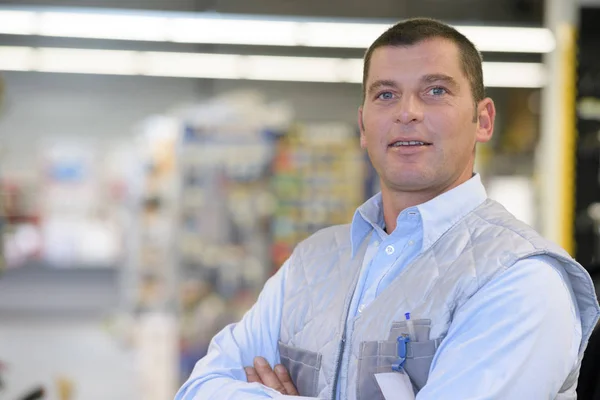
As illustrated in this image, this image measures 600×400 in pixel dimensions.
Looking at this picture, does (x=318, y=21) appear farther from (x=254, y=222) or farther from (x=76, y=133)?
(x=76, y=133)

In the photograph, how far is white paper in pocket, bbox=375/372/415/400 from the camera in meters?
1.27

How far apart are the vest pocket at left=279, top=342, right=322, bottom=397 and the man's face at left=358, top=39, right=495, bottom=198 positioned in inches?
14.8

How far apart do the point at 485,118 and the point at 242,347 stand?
71cm

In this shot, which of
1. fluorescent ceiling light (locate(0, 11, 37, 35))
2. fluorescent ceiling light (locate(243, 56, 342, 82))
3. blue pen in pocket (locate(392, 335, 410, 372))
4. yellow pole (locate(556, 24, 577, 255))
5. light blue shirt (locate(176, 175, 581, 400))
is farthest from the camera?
fluorescent ceiling light (locate(243, 56, 342, 82))

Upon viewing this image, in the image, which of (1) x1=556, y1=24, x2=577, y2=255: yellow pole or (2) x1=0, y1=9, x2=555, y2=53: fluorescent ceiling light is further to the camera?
(1) x1=556, y1=24, x2=577, y2=255: yellow pole

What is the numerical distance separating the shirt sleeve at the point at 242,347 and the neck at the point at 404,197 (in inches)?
11.3

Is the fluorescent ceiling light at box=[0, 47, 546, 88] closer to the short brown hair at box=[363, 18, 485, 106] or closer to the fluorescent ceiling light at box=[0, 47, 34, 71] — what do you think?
the fluorescent ceiling light at box=[0, 47, 34, 71]

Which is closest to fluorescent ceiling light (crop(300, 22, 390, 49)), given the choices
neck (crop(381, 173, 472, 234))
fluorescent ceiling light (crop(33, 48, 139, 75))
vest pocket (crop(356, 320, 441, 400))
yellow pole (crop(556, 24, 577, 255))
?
yellow pole (crop(556, 24, 577, 255))

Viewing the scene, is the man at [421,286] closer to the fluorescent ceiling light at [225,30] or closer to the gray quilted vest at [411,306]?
the gray quilted vest at [411,306]

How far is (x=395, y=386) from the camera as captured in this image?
4.18 feet

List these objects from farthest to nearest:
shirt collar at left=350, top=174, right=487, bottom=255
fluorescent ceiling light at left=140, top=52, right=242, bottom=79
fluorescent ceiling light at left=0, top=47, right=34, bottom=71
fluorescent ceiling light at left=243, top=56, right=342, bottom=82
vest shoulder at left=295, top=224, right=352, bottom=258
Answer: fluorescent ceiling light at left=243, top=56, right=342, bottom=82 < fluorescent ceiling light at left=140, top=52, right=242, bottom=79 < fluorescent ceiling light at left=0, top=47, right=34, bottom=71 < vest shoulder at left=295, top=224, right=352, bottom=258 < shirt collar at left=350, top=174, right=487, bottom=255

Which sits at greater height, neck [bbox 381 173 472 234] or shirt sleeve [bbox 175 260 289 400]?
neck [bbox 381 173 472 234]

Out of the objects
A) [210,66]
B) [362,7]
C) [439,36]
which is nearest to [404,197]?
[439,36]

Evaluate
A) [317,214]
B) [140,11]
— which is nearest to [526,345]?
[317,214]
